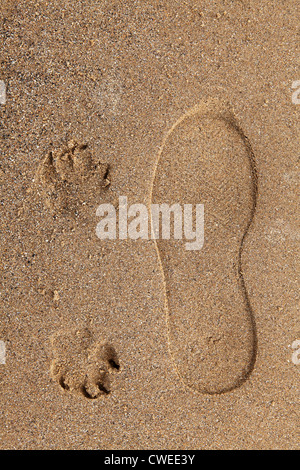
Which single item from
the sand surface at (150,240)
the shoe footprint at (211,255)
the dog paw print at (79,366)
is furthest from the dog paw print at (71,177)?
the dog paw print at (79,366)

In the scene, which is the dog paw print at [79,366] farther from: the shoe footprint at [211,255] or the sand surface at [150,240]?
the shoe footprint at [211,255]

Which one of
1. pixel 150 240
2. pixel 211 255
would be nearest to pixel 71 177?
pixel 150 240

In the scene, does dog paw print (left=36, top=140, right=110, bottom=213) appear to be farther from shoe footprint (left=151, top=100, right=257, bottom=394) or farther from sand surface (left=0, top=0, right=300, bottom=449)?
shoe footprint (left=151, top=100, right=257, bottom=394)

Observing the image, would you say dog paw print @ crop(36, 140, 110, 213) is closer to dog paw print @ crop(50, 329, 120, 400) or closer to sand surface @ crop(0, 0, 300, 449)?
sand surface @ crop(0, 0, 300, 449)

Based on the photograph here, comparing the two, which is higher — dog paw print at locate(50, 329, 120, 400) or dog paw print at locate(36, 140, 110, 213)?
dog paw print at locate(36, 140, 110, 213)

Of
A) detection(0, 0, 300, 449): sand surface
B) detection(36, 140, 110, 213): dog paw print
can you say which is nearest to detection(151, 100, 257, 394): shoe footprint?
detection(0, 0, 300, 449): sand surface
